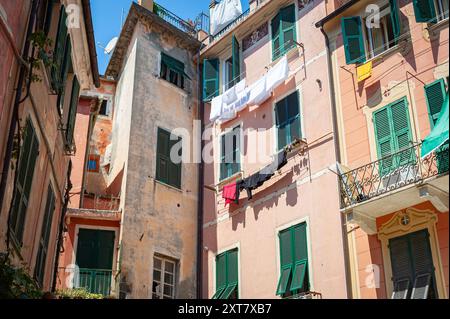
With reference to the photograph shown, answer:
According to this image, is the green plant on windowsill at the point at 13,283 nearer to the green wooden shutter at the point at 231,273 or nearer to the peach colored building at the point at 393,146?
the peach colored building at the point at 393,146

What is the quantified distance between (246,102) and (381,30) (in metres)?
4.58

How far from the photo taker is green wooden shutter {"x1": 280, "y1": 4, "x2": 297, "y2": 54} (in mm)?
18595

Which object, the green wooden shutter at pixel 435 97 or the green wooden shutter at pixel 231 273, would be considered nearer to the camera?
the green wooden shutter at pixel 435 97

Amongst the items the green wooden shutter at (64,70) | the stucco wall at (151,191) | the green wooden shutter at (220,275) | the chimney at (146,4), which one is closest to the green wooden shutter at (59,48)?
the green wooden shutter at (64,70)

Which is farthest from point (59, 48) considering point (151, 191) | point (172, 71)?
point (172, 71)

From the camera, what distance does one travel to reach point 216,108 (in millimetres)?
19875

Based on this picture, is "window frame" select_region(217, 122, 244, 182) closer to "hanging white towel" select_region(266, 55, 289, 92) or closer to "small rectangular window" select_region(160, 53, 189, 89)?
"hanging white towel" select_region(266, 55, 289, 92)

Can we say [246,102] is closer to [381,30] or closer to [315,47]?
[315,47]

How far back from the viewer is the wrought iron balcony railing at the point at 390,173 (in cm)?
1275

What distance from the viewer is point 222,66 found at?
21234 mm

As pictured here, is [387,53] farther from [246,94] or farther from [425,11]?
[246,94]

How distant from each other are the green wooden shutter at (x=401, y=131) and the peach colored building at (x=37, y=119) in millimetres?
7461

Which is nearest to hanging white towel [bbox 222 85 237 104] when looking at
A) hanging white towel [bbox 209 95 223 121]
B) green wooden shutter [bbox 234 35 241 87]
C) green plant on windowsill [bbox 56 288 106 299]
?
hanging white towel [bbox 209 95 223 121]

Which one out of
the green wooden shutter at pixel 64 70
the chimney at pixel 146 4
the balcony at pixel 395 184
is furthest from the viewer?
the chimney at pixel 146 4
